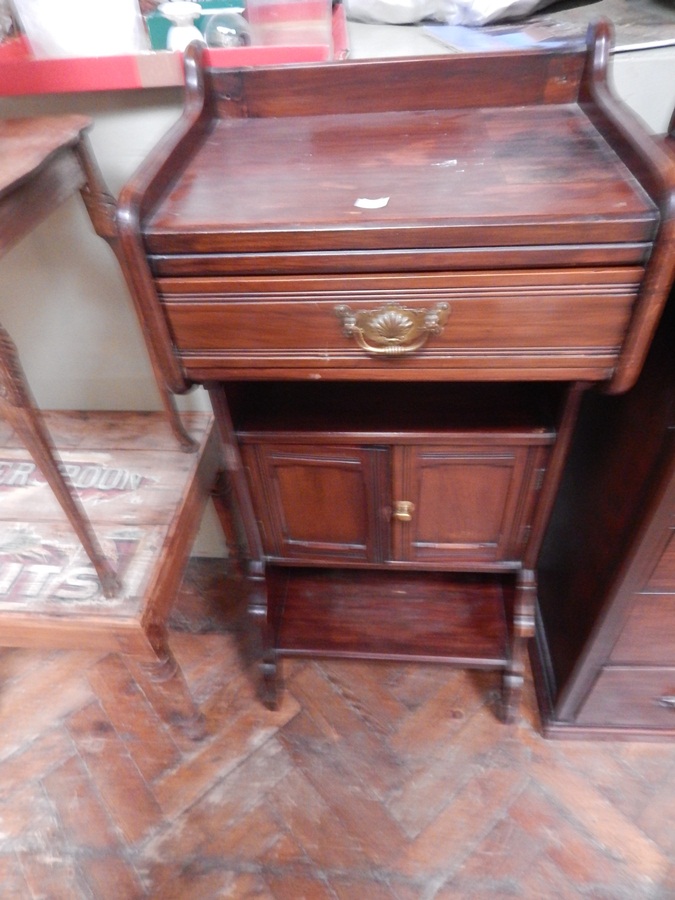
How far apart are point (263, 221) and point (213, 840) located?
91cm

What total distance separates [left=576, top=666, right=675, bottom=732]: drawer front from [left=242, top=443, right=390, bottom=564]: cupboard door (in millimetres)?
396

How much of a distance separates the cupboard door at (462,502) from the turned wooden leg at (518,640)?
6cm

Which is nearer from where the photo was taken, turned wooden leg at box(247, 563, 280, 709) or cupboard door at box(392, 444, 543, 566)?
cupboard door at box(392, 444, 543, 566)

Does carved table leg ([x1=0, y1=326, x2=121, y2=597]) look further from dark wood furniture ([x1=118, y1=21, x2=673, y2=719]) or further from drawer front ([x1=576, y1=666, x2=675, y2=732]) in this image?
drawer front ([x1=576, y1=666, x2=675, y2=732])

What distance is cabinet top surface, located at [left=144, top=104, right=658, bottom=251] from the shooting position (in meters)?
0.49

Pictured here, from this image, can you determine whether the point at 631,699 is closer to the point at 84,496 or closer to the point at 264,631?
the point at 264,631

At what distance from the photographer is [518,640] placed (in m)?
0.92

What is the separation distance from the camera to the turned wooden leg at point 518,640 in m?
0.86

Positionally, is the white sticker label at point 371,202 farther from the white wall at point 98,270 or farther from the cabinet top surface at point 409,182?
the white wall at point 98,270

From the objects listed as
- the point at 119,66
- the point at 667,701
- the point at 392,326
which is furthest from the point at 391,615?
the point at 119,66

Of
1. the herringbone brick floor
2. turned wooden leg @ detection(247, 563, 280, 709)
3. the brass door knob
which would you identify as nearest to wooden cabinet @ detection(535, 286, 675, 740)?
the herringbone brick floor

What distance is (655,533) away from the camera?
0.69 metres

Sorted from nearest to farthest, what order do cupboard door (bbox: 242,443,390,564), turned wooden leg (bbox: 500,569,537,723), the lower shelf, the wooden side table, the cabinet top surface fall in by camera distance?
the cabinet top surface
the wooden side table
cupboard door (bbox: 242,443,390,564)
turned wooden leg (bbox: 500,569,537,723)
the lower shelf

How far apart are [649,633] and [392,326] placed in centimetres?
59
